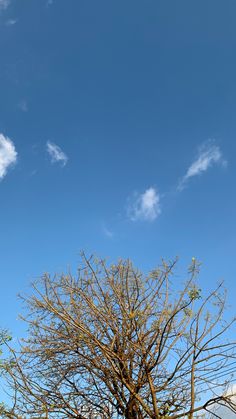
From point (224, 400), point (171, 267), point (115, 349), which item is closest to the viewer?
point (224, 400)

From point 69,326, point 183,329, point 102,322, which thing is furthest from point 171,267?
point 69,326

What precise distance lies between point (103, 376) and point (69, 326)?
126cm

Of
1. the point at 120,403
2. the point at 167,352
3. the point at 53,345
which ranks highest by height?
the point at 167,352

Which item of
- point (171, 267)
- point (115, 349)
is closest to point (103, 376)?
point (115, 349)

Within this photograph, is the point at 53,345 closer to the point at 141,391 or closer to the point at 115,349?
the point at 115,349

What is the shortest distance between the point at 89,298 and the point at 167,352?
2.07 metres

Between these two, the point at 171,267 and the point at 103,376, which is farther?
the point at 171,267

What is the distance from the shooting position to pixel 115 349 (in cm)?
889

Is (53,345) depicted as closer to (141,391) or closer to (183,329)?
(141,391)

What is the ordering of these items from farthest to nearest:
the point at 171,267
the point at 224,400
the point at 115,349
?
the point at 171,267 → the point at 115,349 → the point at 224,400

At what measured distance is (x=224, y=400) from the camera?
8344 millimetres

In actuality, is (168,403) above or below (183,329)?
below

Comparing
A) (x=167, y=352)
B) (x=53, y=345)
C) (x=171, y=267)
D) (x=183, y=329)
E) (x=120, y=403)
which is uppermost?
(x=171, y=267)

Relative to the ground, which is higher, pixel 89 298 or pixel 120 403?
pixel 89 298
